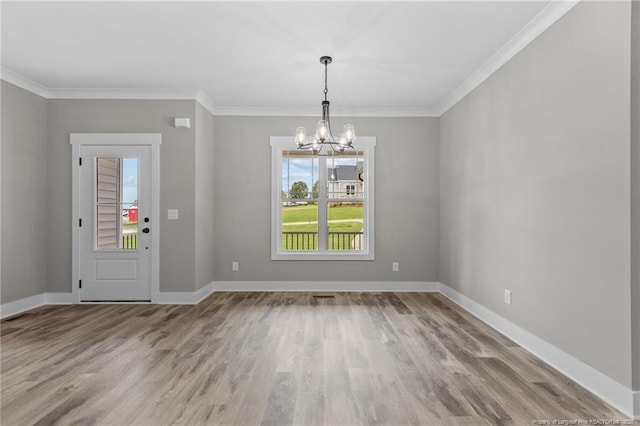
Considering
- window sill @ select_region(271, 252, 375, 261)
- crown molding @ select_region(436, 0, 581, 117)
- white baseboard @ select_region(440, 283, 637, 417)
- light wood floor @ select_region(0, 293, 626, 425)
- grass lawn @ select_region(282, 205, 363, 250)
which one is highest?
crown molding @ select_region(436, 0, 581, 117)

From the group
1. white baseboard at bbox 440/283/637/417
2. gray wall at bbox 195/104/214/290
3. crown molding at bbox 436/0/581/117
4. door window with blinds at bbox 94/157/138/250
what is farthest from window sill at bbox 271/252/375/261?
crown molding at bbox 436/0/581/117

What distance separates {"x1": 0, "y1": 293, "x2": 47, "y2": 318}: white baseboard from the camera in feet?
13.5

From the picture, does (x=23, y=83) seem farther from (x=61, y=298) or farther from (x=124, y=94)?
(x=61, y=298)

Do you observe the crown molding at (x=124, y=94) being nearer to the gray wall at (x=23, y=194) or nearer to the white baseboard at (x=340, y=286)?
the gray wall at (x=23, y=194)

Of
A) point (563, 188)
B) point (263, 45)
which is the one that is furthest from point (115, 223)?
point (563, 188)

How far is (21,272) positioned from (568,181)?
578cm

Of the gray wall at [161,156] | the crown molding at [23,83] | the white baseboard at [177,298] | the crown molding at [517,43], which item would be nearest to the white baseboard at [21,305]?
the gray wall at [161,156]

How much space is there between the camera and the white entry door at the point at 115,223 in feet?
15.6

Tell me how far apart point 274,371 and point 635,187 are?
2.63 metres

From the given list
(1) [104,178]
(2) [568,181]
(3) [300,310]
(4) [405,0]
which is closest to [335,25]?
(4) [405,0]

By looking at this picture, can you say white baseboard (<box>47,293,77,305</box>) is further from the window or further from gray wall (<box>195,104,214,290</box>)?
the window

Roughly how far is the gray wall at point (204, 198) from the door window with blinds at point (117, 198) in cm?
81

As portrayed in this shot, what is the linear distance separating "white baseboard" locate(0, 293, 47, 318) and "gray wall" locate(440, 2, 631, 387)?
5.41 metres

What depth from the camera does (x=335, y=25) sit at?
9.98 ft
